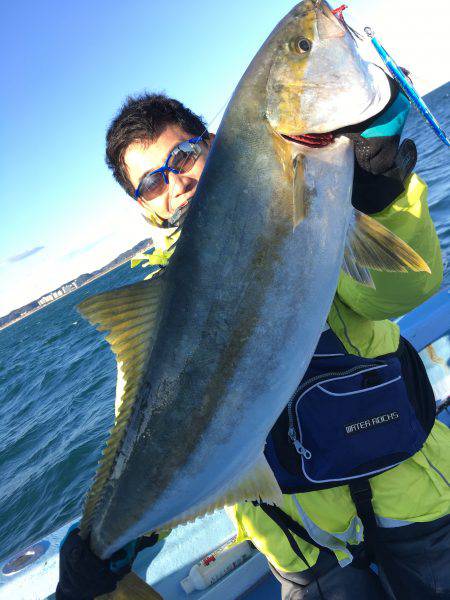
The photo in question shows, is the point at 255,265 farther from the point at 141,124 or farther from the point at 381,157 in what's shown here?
the point at 141,124

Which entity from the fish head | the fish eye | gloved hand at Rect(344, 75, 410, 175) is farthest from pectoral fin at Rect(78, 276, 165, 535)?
the fish eye

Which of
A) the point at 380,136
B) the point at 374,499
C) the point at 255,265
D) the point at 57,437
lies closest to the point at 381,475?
the point at 374,499

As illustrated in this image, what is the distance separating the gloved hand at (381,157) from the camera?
2004 millimetres

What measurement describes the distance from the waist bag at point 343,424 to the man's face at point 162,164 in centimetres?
156

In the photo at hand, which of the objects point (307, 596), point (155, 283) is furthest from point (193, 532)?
point (155, 283)

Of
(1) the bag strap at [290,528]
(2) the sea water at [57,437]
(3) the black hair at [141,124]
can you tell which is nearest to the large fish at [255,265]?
(1) the bag strap at [290,528]

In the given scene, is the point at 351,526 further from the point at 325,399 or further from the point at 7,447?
the point at 7,447

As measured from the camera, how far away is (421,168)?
2272cm

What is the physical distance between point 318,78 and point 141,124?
72.4 inches

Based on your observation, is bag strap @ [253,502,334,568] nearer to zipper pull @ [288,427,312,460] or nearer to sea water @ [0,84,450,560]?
zipper pull @ [288,427,312,460]

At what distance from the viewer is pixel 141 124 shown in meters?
3.38

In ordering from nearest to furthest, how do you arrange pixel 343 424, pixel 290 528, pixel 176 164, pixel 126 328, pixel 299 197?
pixel 299 197 < pixel 126 328 < pixel 343 424 < pixel 290 528 < pixel 176 164

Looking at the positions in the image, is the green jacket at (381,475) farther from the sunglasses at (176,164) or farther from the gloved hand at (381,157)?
the sunglasses at (176,164)

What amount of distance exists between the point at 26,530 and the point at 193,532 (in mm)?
6863
